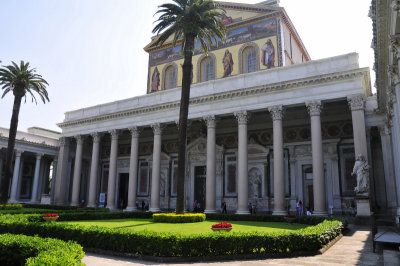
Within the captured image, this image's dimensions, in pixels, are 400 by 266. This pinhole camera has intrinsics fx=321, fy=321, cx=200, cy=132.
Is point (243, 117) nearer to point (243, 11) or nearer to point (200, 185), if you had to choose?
point (200, 185)

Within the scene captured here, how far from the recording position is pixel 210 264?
30.8ft

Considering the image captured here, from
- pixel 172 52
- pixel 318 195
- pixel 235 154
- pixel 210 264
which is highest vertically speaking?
pixel 172 52

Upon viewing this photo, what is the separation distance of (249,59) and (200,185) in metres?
13.9

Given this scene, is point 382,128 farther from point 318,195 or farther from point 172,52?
point 172,52

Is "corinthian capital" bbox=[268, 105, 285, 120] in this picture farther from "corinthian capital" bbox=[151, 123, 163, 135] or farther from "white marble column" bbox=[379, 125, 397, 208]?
"corinthian capital" bbox=[151, 123, 163, 135]

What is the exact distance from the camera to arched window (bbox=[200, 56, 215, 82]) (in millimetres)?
34347

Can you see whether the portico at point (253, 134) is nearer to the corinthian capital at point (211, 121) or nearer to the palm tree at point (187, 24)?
the corinthian capital at point (211, 121)

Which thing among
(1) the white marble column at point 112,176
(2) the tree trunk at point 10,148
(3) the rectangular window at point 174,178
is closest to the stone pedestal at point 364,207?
(3) the rectangular window at point 174,178

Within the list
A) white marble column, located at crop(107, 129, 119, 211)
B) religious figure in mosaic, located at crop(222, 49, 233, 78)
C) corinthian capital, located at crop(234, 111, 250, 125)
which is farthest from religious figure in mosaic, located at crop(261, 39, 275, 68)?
white marble column, located at crop(107, 129, 119, 211)

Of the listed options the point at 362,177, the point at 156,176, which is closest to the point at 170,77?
the point at 156,176

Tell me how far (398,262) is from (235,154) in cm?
2413

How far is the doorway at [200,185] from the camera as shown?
33031 millimetres

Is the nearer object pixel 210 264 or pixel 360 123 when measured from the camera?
pixel 210 264

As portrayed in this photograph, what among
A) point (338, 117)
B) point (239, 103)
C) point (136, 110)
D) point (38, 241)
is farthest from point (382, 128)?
point (38, 241)
